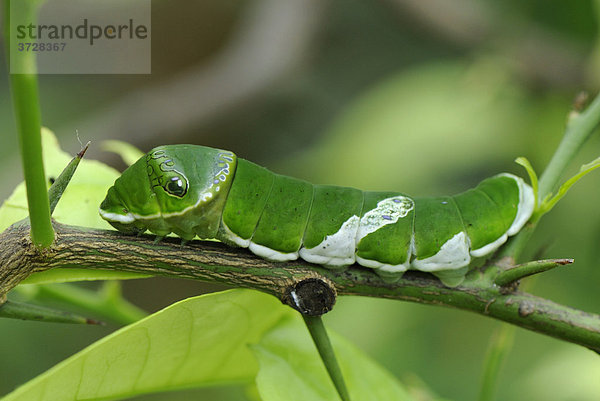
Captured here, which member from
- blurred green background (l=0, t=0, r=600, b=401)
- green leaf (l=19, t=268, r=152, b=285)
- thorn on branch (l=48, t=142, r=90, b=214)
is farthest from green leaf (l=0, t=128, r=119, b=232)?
blurred green background (l=0, t=0, r=600, b=401)

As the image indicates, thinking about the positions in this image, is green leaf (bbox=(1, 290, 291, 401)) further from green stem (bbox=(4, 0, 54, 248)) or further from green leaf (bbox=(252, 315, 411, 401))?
green stem (bbox=(4, 0, 54, 248))

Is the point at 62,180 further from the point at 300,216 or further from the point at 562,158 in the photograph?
the point at 562,158

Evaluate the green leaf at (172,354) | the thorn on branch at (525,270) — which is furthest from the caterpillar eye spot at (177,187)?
the thorn on branch at (525,270)

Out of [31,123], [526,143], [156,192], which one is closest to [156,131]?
[526,143]

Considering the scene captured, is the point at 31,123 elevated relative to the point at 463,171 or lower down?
elevated

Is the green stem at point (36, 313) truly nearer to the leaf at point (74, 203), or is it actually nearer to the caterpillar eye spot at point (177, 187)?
→ the leaf at point (74, 203)

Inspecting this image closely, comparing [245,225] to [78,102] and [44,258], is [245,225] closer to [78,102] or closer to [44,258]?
[44,258]
